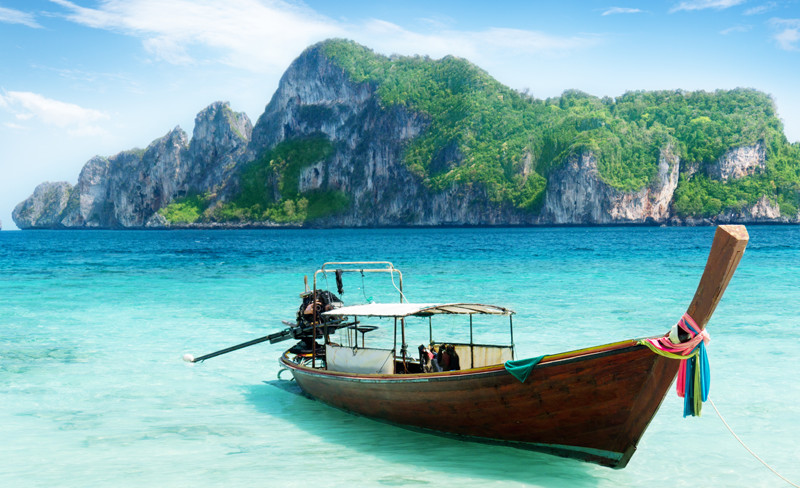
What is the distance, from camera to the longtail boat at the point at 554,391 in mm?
8078

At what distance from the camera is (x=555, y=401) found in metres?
9.30

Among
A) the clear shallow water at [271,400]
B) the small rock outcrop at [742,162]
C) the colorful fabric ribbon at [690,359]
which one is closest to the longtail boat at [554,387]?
the colorful fabric ribbon at [690,359]

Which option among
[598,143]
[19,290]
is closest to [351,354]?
[19,290]

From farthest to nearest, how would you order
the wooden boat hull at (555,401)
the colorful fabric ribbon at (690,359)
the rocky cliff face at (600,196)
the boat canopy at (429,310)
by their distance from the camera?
the rocky cliff face at (600,196), the boat canopy at (429,310), the wooden boat hull at (555,401), the colorful fabric ribbon at (690,359)

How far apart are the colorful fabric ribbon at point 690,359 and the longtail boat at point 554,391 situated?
2 cm

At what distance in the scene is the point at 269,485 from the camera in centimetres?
988

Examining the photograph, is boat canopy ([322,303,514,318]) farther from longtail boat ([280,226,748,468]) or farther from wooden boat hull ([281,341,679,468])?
wooden boat hull ([281,341,679,468])

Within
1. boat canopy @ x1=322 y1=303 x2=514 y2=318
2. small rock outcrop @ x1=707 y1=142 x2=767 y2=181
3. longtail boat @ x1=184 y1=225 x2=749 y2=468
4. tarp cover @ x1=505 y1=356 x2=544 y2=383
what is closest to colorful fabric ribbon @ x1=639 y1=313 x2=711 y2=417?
longtail boat @ x1=184 y1=225 x2=749 y2=468

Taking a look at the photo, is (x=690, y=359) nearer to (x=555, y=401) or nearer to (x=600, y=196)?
(x=555, y=401)

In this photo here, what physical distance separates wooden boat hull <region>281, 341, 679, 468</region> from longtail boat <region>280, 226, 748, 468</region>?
0.01 m

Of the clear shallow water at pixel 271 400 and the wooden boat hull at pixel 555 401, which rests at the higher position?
the wooden boat hull at pixel 555 401

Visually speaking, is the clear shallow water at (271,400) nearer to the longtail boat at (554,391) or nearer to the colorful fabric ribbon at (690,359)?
the longtail boat at (554,391)

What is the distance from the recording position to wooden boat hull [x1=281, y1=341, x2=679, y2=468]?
8.62 metres

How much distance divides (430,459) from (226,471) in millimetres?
3348
